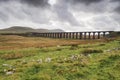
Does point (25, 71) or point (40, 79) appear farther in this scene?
point (25, 71)

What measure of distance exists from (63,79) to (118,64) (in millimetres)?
6071

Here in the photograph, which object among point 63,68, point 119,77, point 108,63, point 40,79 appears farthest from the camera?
point 108,63

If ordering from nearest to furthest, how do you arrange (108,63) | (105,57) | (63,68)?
1. (63,68)
2. (108,63)
3. (105,57)

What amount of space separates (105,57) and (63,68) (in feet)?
18.3

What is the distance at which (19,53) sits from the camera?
3369cm

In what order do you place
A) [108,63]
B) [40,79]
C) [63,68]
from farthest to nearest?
[108,63], [63,68], [40,79]

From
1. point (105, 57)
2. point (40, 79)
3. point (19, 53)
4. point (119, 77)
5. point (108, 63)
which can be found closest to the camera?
point (40, 79)

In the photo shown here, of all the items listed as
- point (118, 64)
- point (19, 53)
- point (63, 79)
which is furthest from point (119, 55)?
point (19, 53)

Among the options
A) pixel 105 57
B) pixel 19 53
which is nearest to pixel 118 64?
pixel 105 57

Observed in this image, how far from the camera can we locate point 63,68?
20.8m

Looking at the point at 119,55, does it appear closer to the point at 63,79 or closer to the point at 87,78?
the point at 87,78

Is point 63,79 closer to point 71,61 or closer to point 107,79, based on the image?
point 107,79

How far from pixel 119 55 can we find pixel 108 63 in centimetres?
252

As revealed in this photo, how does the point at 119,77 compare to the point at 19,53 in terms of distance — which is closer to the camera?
the point at 119,77
